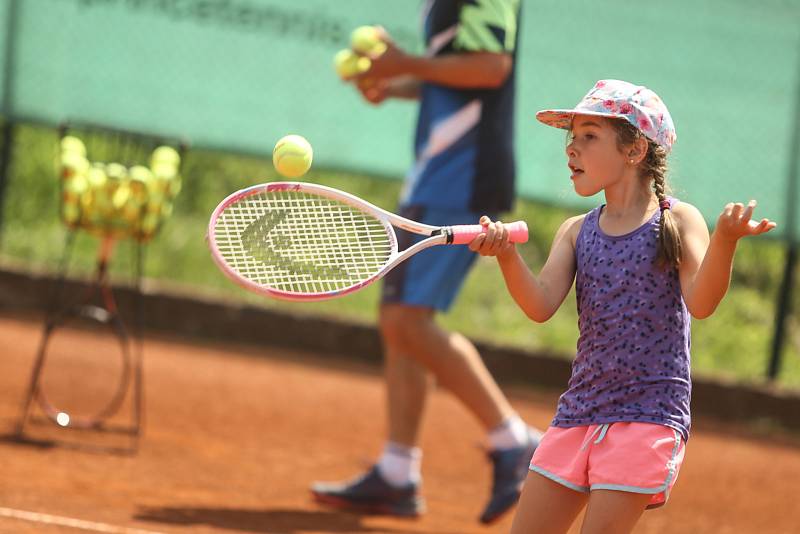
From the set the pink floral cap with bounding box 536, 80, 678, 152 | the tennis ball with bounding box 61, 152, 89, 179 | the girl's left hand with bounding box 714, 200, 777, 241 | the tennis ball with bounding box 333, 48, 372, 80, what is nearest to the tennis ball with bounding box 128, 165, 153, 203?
the tennis ball with bounding box 61, 152, 89, 179

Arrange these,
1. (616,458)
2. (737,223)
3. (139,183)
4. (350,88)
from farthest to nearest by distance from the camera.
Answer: (350,88) < (139,183) < (616,458) < (737,223)

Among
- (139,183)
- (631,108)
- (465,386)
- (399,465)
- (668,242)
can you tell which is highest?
(631,108)

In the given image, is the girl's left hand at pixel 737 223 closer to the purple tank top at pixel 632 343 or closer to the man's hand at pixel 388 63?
the purple tank top at pixel 632 343

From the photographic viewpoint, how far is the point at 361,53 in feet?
14.0

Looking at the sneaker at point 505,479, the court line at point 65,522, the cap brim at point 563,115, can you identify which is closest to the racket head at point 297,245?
the cap brim at point 563,115

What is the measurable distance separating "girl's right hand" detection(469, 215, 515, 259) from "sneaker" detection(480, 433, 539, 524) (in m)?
1.48

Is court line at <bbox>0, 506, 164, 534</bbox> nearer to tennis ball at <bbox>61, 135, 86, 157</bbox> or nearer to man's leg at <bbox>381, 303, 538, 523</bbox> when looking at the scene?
man's leg at <bbox>381, 303, 538, 523</bbox>

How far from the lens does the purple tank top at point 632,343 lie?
265cm

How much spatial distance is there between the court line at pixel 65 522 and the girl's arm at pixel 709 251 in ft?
5.54

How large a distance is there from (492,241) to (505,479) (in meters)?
1.55

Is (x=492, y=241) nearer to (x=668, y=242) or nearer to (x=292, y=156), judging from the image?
(x=668, y=242)

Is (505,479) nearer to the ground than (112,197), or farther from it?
nearer to the ground

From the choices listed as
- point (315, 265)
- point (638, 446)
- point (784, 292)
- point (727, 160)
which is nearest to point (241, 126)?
point (727, 160)

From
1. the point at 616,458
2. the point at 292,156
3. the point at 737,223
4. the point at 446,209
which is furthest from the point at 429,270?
the point at 737,223
